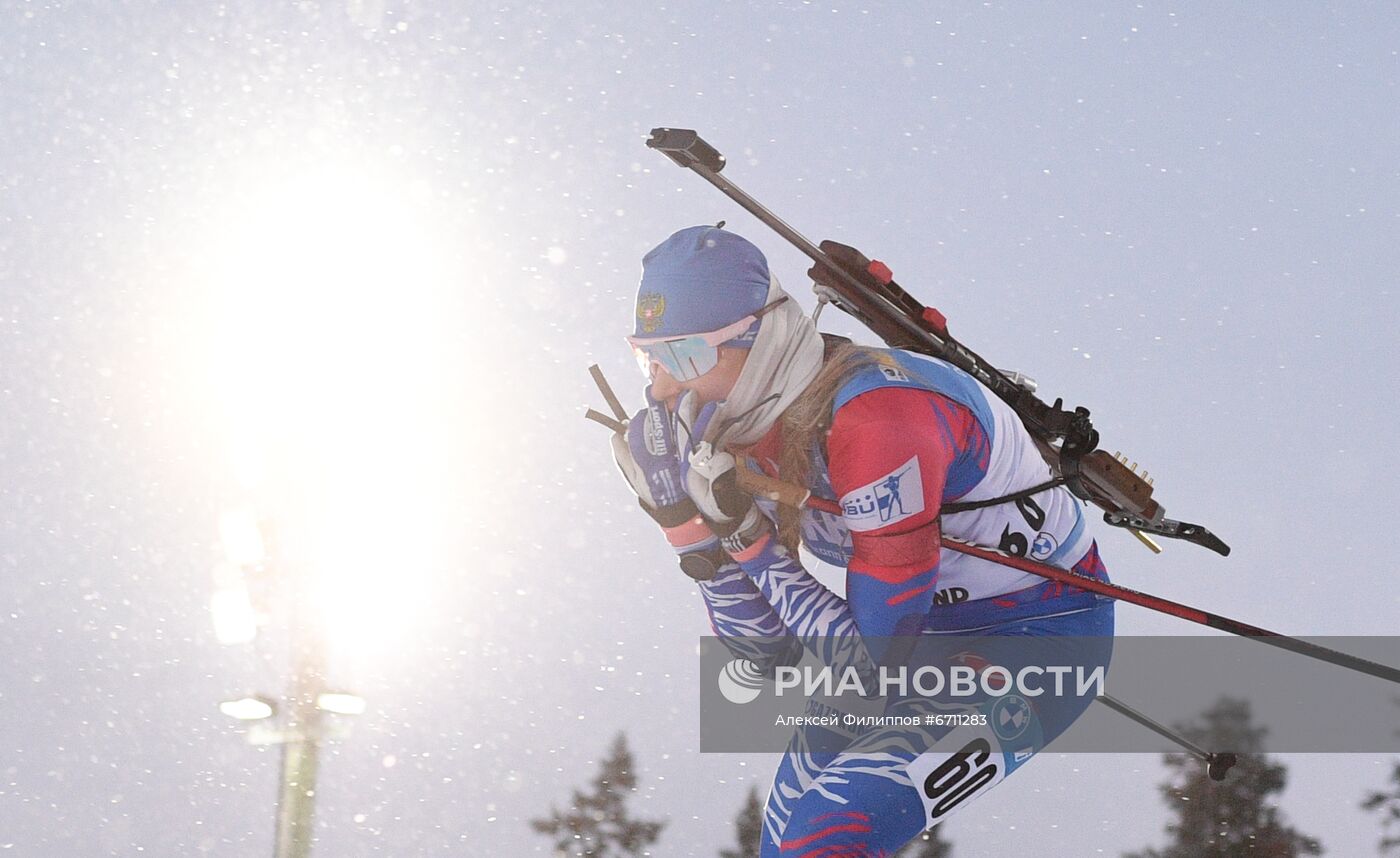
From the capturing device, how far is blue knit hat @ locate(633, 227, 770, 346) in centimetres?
319

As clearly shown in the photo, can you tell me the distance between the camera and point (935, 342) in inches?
139

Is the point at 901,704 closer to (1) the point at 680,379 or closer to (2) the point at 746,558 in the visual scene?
(2) the point at 746,558

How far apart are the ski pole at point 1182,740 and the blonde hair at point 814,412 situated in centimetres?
130

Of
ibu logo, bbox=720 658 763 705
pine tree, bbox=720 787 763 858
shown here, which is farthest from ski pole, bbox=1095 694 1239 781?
pine tree, bbox=720 787 763 858

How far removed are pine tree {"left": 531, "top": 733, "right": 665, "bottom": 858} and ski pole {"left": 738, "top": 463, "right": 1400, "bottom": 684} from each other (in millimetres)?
19035

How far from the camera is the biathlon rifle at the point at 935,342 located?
11.1 ft

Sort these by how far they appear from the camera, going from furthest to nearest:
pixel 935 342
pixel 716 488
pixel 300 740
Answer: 1. pixel 300 740
2. pixel 935 342
3. pixel 716 488

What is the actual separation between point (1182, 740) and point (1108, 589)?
2.75 feet

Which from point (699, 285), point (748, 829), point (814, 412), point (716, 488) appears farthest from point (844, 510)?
point (748, 829)

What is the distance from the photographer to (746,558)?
3408mm

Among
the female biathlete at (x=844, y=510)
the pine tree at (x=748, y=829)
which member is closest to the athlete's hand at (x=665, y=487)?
the female biathlete at (x=844, y=510)

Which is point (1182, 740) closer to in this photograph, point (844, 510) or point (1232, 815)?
point (844, 510)

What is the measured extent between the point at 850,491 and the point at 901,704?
0.56 m

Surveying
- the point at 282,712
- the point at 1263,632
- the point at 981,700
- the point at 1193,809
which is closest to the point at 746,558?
the point at 981,700
